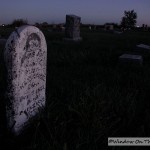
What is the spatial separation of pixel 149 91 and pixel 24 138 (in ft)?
8.66

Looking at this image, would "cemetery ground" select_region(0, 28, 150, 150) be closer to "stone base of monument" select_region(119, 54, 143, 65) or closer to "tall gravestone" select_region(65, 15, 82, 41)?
"stone base of monument" select_region(119, 54, 143, 65)

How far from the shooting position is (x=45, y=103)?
3979mm

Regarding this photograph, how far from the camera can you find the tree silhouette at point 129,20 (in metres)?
49.1

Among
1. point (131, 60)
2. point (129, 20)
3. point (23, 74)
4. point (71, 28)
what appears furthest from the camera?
point (129, 20)

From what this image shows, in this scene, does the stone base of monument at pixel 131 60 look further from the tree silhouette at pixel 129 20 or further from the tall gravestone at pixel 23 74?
the tree silhouette at pixel 129 20

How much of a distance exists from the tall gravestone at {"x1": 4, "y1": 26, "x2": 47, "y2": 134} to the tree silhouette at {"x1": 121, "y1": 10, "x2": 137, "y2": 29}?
46.3 metres

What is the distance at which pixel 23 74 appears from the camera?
3.26 meters

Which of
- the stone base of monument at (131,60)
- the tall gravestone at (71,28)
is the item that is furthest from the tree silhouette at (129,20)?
the stone base of monument at (131,60)

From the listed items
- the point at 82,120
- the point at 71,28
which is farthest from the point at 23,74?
the point at 71,28

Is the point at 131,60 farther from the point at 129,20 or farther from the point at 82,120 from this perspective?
the point at 129,20

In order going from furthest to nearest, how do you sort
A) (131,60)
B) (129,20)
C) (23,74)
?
(129,20)
(131,60)
(23,74)

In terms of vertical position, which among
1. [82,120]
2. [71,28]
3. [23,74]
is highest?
[71,28]

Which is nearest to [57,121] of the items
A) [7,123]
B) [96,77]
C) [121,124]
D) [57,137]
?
[57,137]

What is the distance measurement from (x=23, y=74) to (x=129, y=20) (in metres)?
48.9
